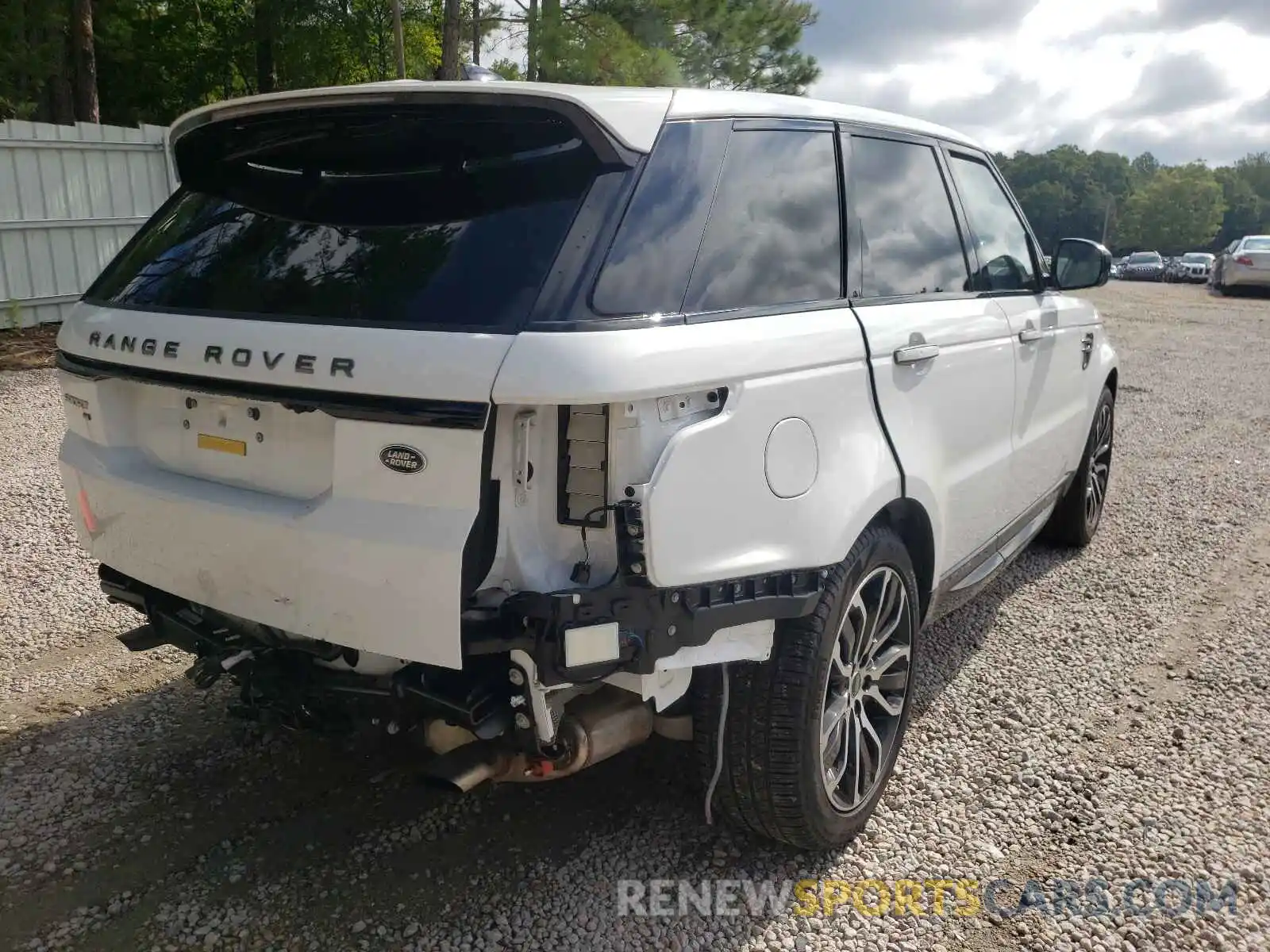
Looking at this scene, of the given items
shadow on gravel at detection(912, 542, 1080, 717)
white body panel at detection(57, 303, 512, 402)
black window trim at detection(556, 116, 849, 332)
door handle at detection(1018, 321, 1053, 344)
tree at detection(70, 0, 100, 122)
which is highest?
tree at detection(70, 0, 100, 122)

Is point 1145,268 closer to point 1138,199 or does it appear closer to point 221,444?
point 221,444

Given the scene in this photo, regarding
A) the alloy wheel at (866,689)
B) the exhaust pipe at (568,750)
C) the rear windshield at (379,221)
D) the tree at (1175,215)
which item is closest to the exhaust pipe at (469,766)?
the exhaust pipe at (568,750)

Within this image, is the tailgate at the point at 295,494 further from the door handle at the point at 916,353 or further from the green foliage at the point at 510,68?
the green foliage at the point at 510,68

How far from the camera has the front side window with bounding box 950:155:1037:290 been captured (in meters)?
Result: 3.79

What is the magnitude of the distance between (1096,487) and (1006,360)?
2.32 metres

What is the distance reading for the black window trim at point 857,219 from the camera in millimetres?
2908

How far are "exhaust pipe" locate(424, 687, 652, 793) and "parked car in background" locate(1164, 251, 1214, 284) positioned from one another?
45.1 meters

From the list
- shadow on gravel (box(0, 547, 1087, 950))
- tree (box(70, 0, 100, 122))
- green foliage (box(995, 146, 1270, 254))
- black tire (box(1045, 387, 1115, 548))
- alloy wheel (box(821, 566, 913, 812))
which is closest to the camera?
shadow on gravel (box(0, 547, 1087, 950))

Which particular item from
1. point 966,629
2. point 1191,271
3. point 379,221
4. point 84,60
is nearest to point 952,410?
point 966,629

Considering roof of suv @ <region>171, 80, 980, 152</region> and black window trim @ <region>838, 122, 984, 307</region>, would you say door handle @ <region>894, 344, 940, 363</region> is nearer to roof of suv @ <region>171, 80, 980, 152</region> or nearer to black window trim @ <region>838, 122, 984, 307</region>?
black window trim @ <region>838, 122, 984, 307</region>

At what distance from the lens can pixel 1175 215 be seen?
4129 inches

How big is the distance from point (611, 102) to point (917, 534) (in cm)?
157

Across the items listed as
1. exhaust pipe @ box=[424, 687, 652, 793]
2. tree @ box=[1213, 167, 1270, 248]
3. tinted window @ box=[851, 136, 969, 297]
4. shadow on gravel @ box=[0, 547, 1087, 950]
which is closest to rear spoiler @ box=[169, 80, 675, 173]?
tinted window @ box=[851, 136, 969, 297]

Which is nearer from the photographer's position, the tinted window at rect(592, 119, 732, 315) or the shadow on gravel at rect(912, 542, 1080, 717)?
the tinted window at rect(592, 119, 732, 315)
